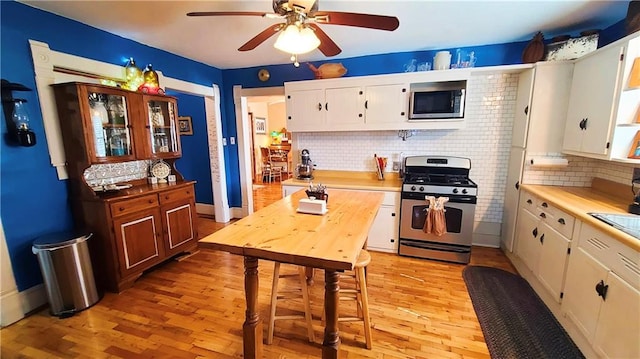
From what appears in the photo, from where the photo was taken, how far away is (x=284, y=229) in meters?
1.51

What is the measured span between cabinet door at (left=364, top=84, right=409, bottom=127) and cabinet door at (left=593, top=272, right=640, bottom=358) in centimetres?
223

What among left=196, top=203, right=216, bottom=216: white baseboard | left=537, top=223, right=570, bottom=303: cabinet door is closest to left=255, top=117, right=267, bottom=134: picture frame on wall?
left=196, top=203, right=216, bottom=216: white baseboard

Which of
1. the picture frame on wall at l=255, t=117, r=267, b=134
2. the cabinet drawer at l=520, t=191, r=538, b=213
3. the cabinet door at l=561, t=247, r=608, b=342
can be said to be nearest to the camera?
the cabinet door at l=561, t=247, r=608, b=342

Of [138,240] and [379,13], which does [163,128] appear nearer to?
[138,240]

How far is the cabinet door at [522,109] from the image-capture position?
2691 mm

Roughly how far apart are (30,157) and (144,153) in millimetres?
807

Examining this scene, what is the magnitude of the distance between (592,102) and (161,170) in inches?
165

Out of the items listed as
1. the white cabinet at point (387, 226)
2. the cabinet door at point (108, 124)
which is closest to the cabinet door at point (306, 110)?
the white cabinet at point (387, 226)

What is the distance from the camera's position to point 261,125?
8.71 metres

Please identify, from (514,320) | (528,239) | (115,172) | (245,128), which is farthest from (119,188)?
(528,239)

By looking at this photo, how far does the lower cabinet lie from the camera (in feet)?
7.88

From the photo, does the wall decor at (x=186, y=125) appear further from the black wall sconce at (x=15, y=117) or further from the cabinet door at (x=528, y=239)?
the cabinet door at (x=528, y=239)

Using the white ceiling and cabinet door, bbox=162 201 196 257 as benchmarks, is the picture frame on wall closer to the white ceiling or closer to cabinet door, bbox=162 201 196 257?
the white ceiling

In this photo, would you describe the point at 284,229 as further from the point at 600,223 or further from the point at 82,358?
the point at 600,223
